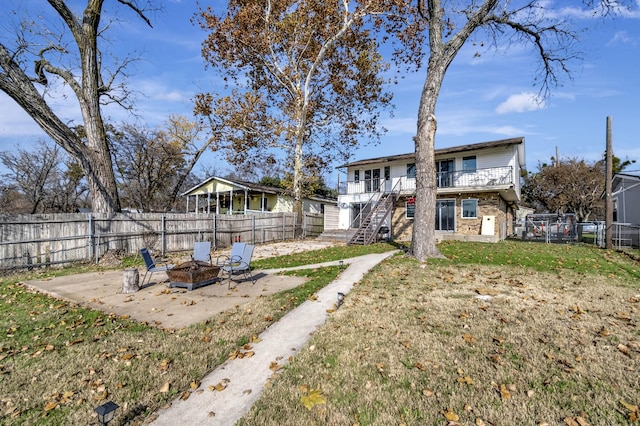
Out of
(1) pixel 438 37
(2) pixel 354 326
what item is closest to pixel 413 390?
(2) pixel 354 326

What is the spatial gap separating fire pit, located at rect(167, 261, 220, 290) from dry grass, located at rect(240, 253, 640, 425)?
3.57 metres

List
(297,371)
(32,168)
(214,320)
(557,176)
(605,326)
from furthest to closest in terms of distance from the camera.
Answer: (557,176) → (32,168) → (214,320) → (605,326) → (297,371)

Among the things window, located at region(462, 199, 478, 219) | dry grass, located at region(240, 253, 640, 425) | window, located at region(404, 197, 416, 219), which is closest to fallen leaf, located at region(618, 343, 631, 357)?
dry grass, located at region(240, 253, 640, 425)

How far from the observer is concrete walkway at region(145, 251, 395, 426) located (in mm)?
2738

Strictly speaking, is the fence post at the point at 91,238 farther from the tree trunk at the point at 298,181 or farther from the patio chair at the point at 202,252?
the tree trunk at the point at 298,181

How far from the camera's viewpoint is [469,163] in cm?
2034

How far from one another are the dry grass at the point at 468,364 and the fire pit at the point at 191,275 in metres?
3.57

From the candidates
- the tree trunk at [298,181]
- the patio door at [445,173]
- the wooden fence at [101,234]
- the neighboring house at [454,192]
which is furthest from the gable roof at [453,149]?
the wooden fence at [101,234]

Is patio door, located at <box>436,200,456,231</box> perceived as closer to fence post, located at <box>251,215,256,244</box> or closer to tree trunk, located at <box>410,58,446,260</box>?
tree trunk, located at <box>410,58,446,260</box>

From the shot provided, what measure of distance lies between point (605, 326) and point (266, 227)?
1799cm

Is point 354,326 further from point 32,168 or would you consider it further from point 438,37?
point 32,168

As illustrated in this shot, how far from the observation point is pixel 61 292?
696 centimetres

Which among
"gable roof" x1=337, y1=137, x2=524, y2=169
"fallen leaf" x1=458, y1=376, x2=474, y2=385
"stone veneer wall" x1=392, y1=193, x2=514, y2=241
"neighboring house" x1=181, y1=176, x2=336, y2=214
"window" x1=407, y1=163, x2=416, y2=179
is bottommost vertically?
"fallen leaf" x1=458, y1=376, x2=474, y2=385

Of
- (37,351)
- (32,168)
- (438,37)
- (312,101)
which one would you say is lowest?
(37,351)
